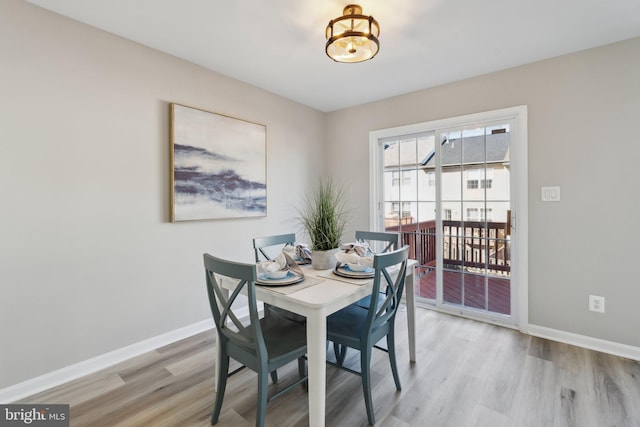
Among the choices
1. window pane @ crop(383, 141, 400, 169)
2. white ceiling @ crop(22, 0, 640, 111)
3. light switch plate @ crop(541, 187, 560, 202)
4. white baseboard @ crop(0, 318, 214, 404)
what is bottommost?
white baseboard @ crop(0, 318, 214, 404)

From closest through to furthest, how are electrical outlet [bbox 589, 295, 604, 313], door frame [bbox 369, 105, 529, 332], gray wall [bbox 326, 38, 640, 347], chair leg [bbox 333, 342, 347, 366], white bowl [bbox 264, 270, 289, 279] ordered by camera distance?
1. white bowl [bbox 264, 270, 289, 279]
2. chair leg [bbox 333, 342, 347, 366]
3. gray wall [bbox 326, 38, 640, 347]
4. electrical outlet [bbox 589, 295, 604, 313]
5. door frame [bbox 369, 105, 529, 332]

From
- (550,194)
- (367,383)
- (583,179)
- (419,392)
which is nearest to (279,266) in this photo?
(367,383)

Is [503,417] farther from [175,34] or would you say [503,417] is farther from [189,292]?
[175,34]

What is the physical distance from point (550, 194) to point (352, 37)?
2.16 meters

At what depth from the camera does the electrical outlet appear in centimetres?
243

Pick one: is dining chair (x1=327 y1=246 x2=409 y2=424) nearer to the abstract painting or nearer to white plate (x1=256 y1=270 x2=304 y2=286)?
white plate (x1=256 y1=270 x2=304 y2=286)

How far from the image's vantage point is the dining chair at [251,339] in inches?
55.6

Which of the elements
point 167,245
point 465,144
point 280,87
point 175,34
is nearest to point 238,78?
point 280,87

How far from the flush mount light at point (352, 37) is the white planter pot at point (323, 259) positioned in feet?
4.38

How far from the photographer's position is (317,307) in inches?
55.5

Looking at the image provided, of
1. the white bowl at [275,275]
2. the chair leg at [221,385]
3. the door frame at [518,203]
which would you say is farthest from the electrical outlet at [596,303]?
the chair leg at [221,385]

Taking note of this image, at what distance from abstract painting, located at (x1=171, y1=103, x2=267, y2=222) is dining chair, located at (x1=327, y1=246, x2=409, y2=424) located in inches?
62.7

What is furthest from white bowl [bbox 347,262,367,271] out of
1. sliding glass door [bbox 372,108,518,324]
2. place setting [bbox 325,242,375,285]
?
sliding glass door [bbox 372,108,518,324]

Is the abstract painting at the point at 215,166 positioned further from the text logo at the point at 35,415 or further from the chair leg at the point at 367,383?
the chair leg at the point at 367,383
